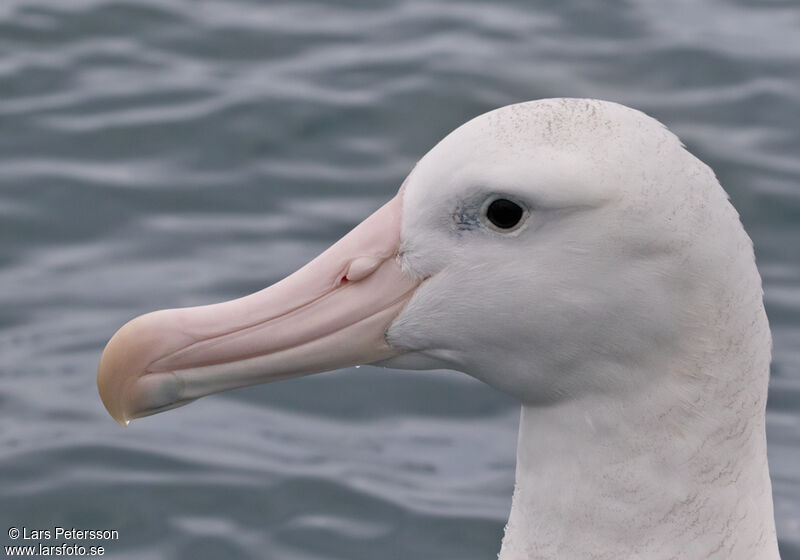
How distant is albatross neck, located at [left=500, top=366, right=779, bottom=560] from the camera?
10.6 feet

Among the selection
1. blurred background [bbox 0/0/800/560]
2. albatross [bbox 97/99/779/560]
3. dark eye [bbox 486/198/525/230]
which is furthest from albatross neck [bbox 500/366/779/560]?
blurred background [bbox 0/0/800/560]

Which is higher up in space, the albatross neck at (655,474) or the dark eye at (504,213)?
the dark eye at (504,213)

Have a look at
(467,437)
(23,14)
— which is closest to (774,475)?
(467,437)

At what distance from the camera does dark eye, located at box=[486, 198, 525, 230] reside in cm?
321

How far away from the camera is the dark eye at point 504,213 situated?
3207 millimetres

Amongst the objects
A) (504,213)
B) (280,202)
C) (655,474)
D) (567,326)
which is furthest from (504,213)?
(280,202)

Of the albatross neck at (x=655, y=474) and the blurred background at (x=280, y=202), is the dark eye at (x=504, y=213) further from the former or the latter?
the blurred background at (x=280, y=202)

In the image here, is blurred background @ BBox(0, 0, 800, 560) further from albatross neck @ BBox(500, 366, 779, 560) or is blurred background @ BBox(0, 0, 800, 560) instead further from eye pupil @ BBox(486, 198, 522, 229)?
eye pupil @ BBox(486, 198, 522, 229)

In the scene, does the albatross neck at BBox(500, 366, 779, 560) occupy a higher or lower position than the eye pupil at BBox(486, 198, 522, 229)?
lower

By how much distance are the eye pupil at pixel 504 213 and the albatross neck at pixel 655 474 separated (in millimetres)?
414

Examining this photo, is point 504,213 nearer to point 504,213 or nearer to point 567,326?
point 504,213

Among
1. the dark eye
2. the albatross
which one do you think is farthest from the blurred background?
the dark eye

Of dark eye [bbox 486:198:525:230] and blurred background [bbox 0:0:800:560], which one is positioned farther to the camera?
blurred background [bbox 0:0:800:560]

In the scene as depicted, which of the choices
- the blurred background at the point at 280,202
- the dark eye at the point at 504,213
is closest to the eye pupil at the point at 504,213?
the dark eye at the point at 504,213
